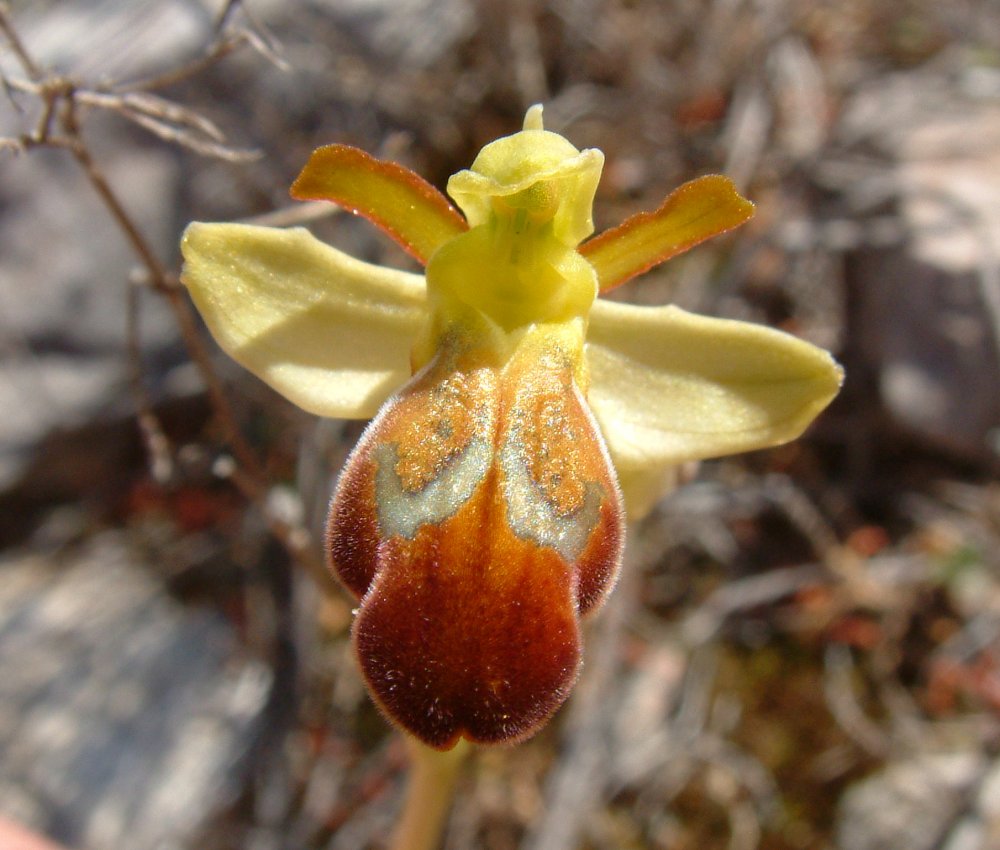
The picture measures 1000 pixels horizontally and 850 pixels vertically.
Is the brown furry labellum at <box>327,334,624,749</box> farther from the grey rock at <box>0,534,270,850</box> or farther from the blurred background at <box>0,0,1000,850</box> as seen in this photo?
the grey rock at <box>0,534,270,850</box>

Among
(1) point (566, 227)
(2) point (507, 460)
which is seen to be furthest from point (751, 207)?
(2) point (507, 460)

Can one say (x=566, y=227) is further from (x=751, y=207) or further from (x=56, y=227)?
(x=56, y=227)

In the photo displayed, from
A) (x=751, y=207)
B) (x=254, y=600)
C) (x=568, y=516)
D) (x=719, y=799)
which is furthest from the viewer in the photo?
(x=254, y=600)

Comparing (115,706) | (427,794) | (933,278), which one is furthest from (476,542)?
(933,278)

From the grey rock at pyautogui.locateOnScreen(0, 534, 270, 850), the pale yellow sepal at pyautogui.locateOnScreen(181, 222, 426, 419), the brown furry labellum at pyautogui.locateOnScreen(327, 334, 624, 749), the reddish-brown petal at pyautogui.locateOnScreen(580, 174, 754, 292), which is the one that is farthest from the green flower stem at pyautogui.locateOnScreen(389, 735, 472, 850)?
the grey rock at pyautogui.locateOnScreen(0, 534, 270, 850)

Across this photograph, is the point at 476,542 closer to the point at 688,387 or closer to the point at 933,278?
the point at 688,387

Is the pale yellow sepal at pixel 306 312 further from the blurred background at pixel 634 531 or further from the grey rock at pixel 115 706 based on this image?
the grey rock at pixel 115 706

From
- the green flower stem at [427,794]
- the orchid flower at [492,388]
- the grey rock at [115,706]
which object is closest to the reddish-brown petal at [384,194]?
the orchid flower at [492,388]
